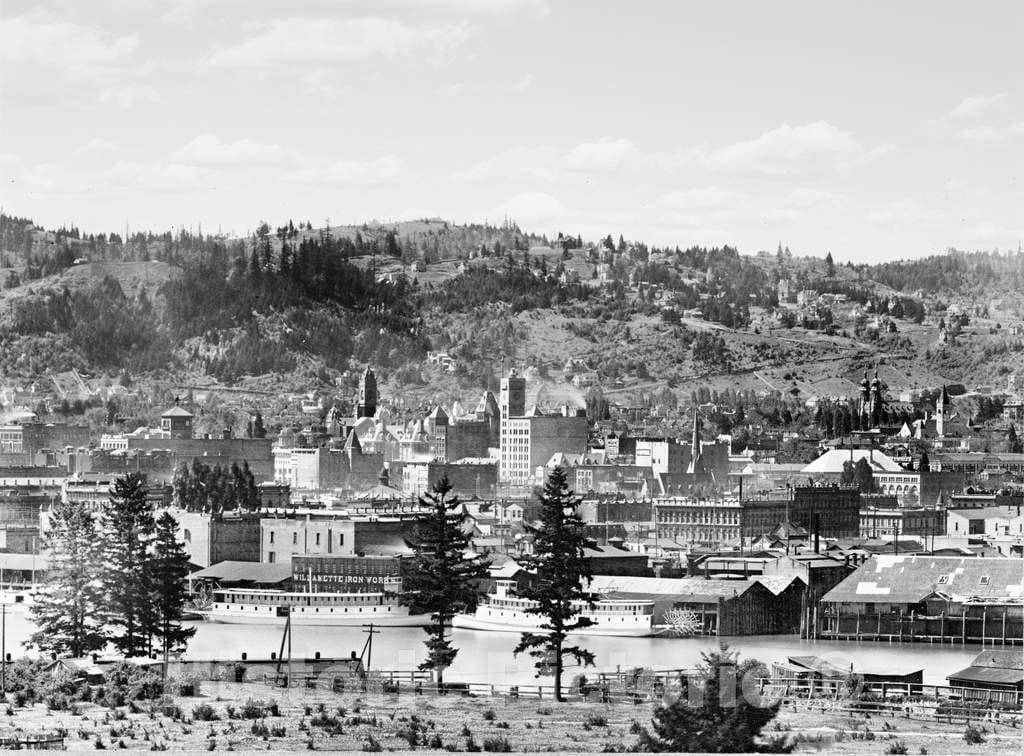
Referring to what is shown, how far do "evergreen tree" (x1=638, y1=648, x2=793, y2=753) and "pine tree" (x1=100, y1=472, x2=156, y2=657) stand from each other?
6925mm

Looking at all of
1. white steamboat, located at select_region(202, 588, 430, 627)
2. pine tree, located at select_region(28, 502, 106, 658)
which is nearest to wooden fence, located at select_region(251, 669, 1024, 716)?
pine tree, located at select_region(28, 502, 106, 658)


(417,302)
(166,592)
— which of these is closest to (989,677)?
(166,592)

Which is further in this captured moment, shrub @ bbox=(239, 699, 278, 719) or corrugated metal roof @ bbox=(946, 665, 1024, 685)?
corrugated metal roof @ bbox=(946, 665, 1024, 685)

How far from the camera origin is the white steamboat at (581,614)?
30.9 m

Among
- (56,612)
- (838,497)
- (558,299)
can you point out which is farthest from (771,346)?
(56,612)

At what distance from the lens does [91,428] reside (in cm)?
7244

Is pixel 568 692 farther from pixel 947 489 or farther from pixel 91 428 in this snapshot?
pixel 91 428

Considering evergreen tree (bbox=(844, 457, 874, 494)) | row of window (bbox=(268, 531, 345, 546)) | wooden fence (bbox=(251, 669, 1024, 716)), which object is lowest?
wooden fence (bbox=(251, 669, 1024, 716))

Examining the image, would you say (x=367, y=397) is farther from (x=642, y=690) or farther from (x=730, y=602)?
(x=642, y=690)

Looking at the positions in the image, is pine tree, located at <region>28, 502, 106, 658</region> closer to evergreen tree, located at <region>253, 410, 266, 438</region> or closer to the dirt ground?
the dirt ground

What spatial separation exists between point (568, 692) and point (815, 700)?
221cm

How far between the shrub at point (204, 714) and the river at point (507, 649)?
17.2 ft

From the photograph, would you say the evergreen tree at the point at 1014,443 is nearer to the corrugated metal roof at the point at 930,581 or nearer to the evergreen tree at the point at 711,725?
the corrugated metal roof at the point at 930,581

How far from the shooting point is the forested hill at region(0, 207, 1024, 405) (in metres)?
84.5
